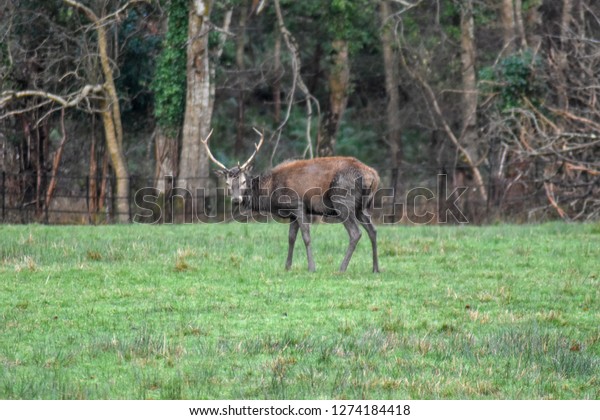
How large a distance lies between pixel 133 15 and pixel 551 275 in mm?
20090

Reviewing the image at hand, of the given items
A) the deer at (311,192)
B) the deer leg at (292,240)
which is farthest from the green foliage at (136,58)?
the deer leg at (292,240)

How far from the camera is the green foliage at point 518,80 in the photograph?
29.6 meters

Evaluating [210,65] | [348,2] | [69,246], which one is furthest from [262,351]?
[348,2]

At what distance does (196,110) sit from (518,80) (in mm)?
8676

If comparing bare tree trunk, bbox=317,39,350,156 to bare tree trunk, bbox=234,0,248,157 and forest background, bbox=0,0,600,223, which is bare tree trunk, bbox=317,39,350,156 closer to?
forest background, bbox=0,0,600,223

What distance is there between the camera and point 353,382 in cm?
869

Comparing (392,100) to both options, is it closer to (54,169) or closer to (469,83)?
(469,83)

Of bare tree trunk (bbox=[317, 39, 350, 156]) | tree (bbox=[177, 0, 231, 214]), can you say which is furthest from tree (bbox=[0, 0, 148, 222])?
bare tree trunk (bbox=[317, 39, 350, 156])

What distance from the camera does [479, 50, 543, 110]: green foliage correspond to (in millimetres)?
29625

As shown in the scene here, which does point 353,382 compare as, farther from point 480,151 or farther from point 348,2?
point 480,151

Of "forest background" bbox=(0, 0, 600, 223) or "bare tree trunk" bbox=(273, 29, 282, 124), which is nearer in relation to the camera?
"forest background" bbox=(0, 0, 600, 223)

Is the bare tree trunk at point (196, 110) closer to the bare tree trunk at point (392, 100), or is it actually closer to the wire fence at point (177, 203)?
the wire fence at point (177, 203)

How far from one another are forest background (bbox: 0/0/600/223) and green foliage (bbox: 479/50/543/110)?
38 mm
